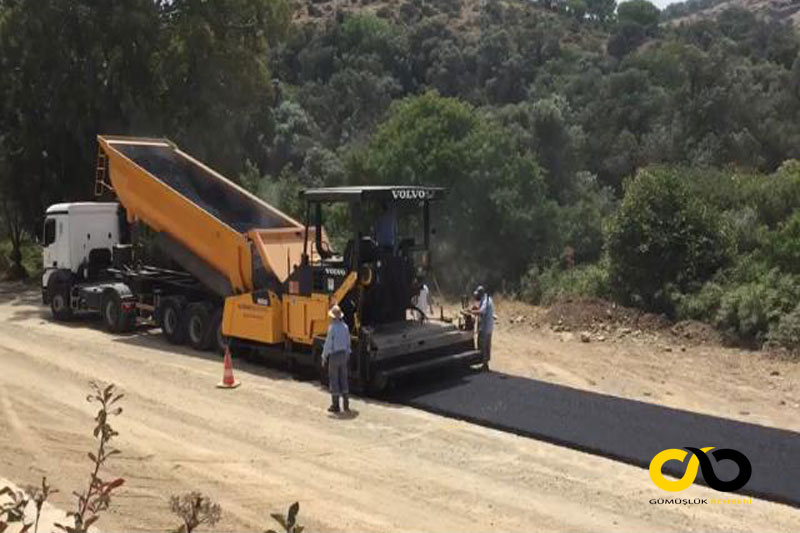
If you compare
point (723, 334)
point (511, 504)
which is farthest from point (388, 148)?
point (511, 504)

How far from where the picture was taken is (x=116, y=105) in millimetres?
26500

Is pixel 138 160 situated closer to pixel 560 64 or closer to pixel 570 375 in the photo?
pixel 570 375

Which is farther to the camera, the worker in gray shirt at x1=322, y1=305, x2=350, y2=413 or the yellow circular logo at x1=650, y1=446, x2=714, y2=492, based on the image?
the worker in gray shirt at x1=322, y1=305, x2=350, y2=413

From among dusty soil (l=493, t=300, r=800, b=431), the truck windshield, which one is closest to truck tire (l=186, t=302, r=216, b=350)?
dusty soil (l=493, t=300, r=800, b=431)

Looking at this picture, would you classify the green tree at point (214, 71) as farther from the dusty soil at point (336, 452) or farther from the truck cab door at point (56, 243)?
the dusty soil at point (336, 452)

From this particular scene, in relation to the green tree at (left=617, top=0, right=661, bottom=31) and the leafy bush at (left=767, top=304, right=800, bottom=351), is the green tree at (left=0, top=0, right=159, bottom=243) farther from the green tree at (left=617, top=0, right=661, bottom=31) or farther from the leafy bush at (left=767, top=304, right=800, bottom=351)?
the green tree at (left=617, top=0, right=661, bottom=31)

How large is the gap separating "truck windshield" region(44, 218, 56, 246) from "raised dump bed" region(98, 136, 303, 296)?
9.87 ft

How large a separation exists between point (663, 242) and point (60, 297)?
44.4 ft

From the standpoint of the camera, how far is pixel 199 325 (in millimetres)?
16000

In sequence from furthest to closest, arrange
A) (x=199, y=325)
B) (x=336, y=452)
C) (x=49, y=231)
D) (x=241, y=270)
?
(x=49, y=231)
(x=199, y=325)
(x=241, y=270)
(x=336, y=452)

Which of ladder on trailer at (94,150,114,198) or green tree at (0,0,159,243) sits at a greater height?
green tree at (0,0,159,243)

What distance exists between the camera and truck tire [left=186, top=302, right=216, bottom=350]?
15.7 metres

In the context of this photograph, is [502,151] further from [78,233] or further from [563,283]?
[78,233]

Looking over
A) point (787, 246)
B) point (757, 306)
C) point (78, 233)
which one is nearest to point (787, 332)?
point (757, 306)
